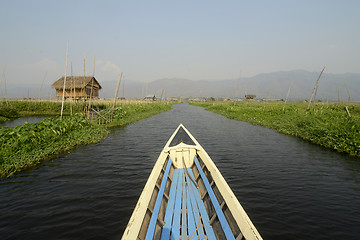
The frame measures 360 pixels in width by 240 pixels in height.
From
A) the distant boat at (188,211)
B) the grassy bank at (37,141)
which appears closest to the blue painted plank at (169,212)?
the distant boat at (188,211)

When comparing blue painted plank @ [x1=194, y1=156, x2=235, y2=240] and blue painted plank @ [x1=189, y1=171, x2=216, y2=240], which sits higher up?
blue painted plank @ [x1=194, y1=156, x2=235, y2=240]

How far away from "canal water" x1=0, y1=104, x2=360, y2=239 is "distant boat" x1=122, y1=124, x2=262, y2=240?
1204 millimetres

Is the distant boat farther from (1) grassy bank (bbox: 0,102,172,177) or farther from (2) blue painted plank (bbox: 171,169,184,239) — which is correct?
(1) grassy bank (bbox: 0,102,172,177)

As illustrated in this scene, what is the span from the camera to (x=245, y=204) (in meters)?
5.30

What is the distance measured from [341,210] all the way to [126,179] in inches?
259

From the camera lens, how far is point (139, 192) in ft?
19.7

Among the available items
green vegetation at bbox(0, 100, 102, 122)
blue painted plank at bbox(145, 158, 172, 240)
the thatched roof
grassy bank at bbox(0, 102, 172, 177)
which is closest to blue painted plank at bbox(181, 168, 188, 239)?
blue painted plank at bbox(145, 158, 172, 240)

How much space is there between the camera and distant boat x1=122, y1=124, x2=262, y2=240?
2822mm

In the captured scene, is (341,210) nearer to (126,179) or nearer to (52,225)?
(126,179)

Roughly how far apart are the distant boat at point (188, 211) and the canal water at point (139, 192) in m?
1.20

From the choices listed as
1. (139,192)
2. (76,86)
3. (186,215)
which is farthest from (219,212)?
(76,86)

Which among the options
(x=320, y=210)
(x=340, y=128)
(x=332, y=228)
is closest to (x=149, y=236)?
(x=332, y=228)

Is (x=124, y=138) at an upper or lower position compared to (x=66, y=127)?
lower

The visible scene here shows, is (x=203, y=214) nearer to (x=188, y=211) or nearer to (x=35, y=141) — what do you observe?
(x=188, y=211)
